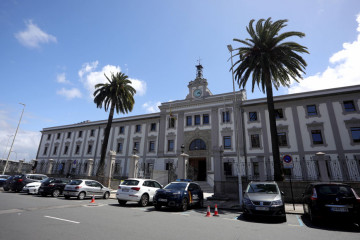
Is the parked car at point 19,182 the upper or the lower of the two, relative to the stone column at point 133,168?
lower

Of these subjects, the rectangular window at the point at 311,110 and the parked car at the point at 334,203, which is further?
the rectangular window at the point at 311,110

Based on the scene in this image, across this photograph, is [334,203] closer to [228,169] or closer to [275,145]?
[275,145]

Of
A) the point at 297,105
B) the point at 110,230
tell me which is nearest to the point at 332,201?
the point at 110,230

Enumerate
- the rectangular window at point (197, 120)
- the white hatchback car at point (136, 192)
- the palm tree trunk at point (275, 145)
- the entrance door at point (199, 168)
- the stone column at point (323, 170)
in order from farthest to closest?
the rectangular window at point (197, 120), the entrance door at point (199, 168), the palm tree trunk at point (275, 145), the stone column at point (323, 170), the white hatchback car at point (136, 192)

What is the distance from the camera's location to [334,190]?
24.5ft

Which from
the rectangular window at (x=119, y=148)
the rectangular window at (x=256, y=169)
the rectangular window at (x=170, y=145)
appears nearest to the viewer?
the rectangular window at (x=256, y=169)

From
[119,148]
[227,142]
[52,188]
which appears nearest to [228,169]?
[227,142]

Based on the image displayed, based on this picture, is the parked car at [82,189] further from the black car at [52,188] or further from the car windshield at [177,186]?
the car windshield at [177,186]

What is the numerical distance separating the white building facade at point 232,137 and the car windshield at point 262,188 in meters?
4.98

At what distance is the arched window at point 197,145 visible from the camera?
2796cm

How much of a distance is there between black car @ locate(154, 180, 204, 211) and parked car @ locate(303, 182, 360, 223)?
5644 millimetres

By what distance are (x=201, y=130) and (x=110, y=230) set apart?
77.6 feet

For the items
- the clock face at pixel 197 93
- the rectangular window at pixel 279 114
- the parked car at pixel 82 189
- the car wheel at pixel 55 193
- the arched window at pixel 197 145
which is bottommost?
the car wheel at pixel 55 193

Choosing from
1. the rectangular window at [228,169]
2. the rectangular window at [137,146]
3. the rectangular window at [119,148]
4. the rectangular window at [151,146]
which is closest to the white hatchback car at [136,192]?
the rectangular window at [228,169]
